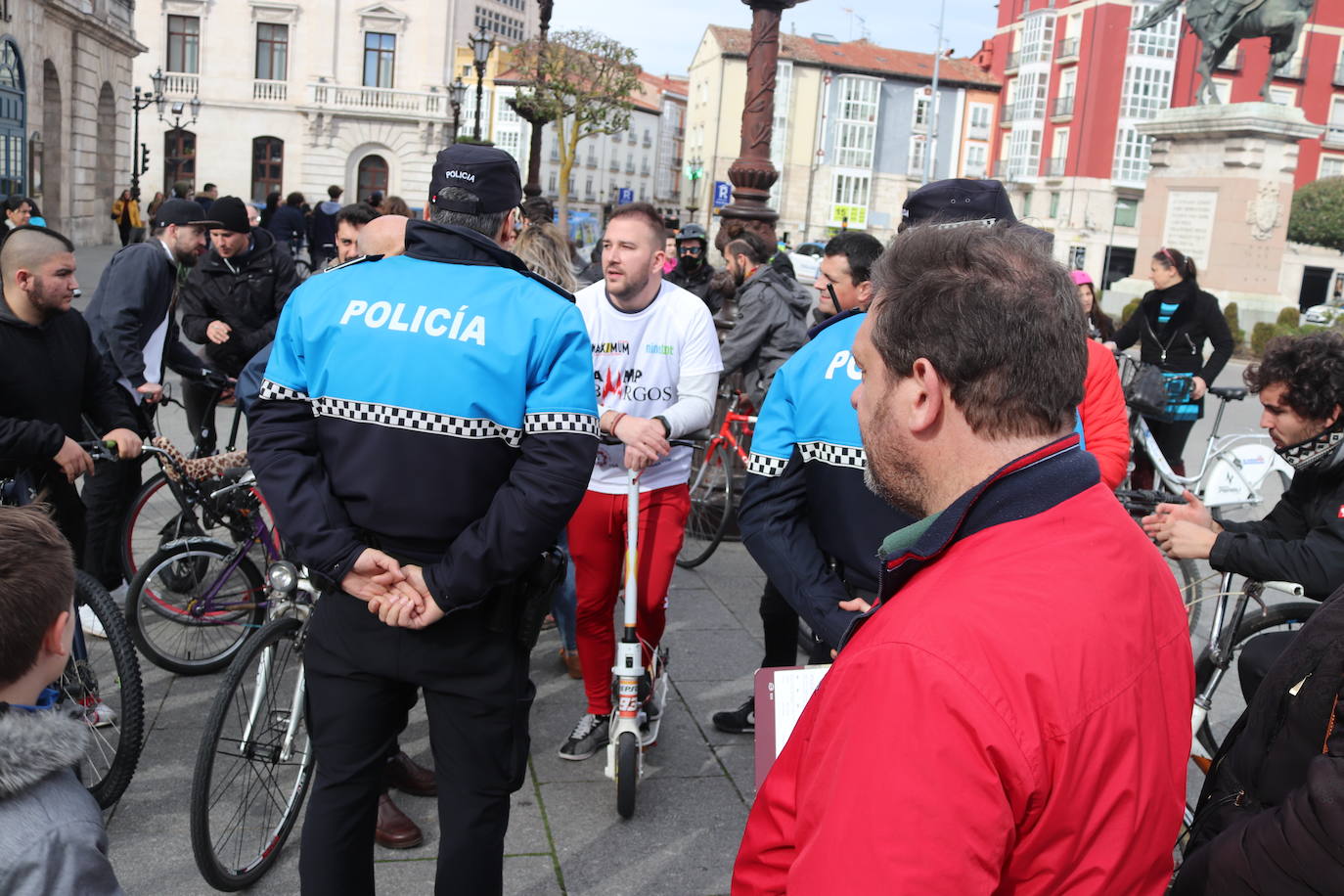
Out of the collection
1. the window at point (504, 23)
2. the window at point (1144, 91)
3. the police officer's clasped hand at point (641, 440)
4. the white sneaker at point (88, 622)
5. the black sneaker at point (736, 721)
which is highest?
the window at point (504, 23)

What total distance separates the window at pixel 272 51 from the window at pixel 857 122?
118 ft

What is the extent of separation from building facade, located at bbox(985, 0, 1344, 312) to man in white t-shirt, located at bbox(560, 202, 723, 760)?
5510cm

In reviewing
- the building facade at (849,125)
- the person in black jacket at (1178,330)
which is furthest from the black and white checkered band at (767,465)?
the building facade at (849,125)

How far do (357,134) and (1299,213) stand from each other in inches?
1755

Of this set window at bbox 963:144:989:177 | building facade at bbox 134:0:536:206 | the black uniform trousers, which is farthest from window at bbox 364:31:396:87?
the black uniform trousers

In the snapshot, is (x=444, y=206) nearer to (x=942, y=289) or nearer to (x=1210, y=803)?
(x=942, y=289)

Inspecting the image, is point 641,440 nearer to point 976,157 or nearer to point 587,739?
point 587,739

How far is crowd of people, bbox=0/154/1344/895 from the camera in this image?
120 centimetres

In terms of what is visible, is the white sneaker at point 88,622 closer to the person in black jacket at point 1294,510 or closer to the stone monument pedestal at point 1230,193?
the person in black jacket at point 1294,510

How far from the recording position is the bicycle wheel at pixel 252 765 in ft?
10.7

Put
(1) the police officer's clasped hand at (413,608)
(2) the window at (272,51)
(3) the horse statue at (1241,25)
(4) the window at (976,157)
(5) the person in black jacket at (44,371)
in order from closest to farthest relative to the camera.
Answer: (1) the police officer's clasped hand at (413,608), (5) the person in black jacket at (44,371), (3) the horse statue at (1241,25), (2) the window at (272,51), (4) the window at (976,157)

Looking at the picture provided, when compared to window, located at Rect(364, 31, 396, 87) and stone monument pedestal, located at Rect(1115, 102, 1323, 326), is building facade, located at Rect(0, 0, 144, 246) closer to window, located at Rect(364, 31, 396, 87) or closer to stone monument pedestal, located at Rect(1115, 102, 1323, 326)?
window, located at Rect(364, 31, 396, 87)

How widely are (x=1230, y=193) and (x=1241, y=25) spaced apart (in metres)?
4.48

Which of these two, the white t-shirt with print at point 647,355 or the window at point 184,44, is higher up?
the window at point 184,44
